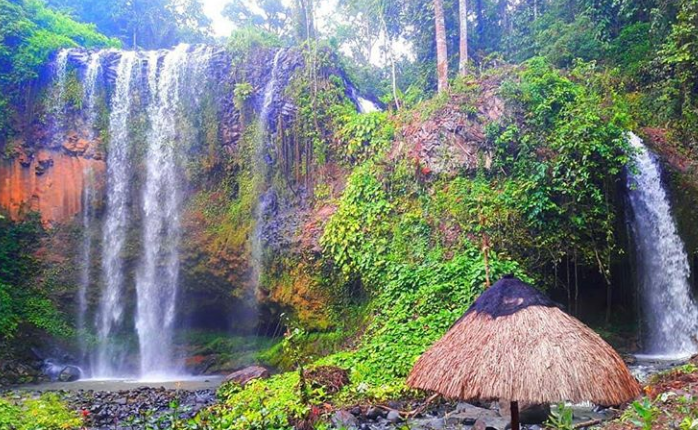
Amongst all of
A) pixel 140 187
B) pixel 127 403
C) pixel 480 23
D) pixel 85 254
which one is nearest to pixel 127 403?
pixel 127 403

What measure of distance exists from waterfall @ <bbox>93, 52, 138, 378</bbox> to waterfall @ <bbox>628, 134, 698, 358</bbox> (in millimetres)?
12604

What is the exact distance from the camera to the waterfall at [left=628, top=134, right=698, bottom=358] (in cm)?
1123

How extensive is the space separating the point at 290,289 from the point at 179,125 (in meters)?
6.26

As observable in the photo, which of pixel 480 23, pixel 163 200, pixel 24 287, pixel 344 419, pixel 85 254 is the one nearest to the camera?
pixel 344 419

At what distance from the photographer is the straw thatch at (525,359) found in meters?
4.39

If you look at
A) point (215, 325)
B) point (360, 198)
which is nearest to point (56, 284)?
point (215, 325)

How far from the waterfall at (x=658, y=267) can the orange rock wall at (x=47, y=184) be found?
13.5 metres

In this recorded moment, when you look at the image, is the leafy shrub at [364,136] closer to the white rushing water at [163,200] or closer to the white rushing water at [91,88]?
the white rushing water at [163,200]

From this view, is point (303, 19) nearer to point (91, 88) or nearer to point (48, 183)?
point (91, 88)

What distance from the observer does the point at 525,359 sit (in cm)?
450

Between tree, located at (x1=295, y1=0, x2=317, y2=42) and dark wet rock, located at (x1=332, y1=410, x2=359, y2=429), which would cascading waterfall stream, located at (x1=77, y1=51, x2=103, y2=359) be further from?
dark wet rock, located at (x1=332, y1=410, x2=359, y2=429)

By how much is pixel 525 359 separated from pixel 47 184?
14592mm

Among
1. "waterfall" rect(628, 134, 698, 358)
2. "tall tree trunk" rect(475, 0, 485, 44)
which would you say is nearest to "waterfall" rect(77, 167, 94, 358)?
"waterfall" rect(628, 134, 698, 358)

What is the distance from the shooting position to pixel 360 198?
12383mm
